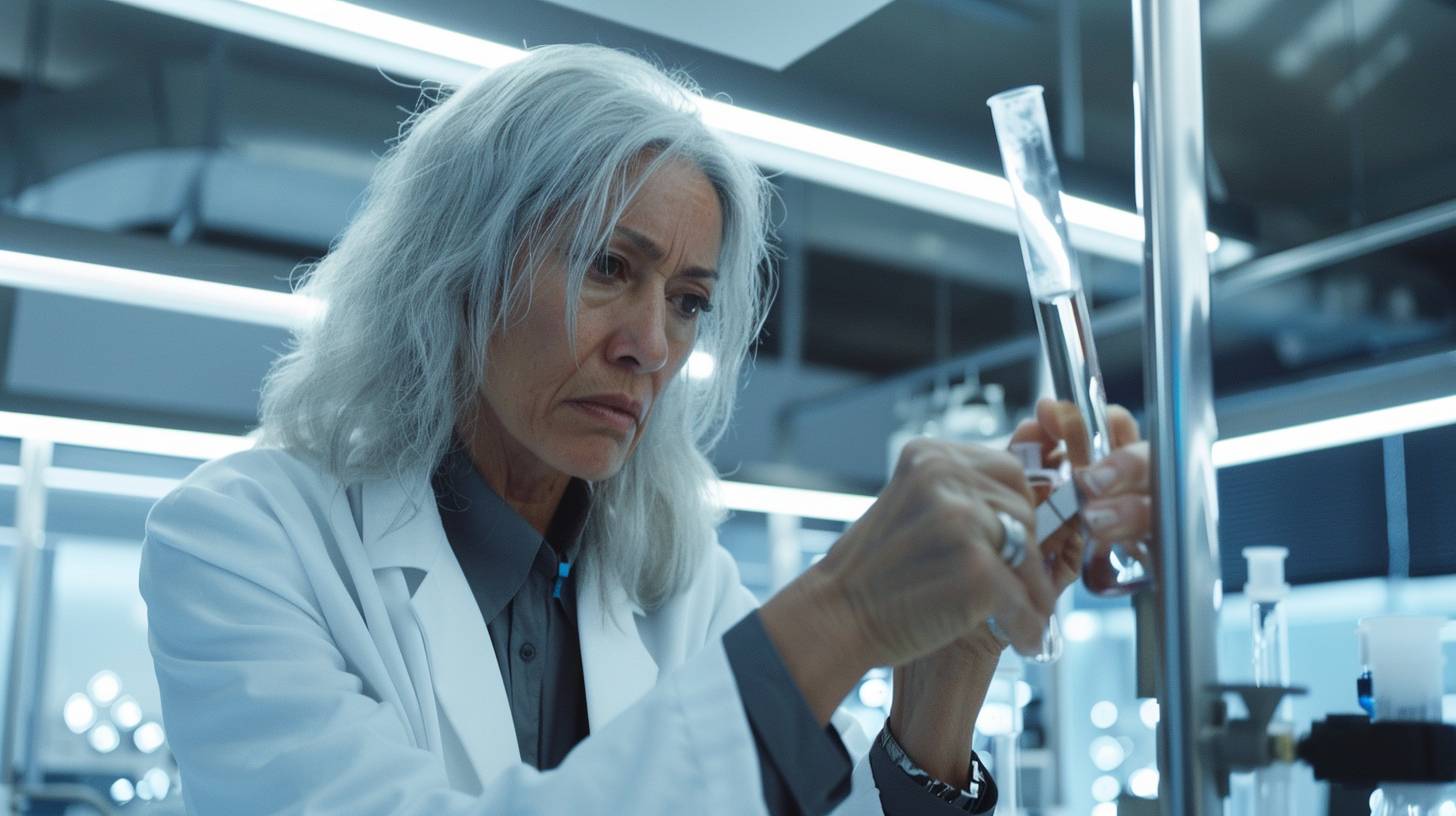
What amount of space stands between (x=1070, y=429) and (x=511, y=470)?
70cm

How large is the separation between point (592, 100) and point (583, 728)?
63 centimetres

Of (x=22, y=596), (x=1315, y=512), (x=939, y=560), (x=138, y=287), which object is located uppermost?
(x=1315, y=512)

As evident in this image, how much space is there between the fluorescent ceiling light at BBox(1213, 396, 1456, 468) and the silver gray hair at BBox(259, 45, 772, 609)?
1.10m

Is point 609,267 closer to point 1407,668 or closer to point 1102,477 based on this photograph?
point 1102,477

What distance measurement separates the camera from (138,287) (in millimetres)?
2271

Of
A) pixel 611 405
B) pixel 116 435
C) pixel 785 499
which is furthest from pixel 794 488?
pixel 611 405

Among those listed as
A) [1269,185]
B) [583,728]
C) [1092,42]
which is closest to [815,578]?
[583,728]

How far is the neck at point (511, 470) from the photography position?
4.32 feet

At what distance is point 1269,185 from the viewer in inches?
237

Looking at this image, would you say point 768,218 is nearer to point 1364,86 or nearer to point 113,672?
point 1364,86

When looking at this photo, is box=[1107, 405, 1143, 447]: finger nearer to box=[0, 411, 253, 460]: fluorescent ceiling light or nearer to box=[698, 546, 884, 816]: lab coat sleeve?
box=[698, 546, 884, 816]: lab coat sleeve

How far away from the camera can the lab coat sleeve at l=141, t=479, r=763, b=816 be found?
0.76 metres

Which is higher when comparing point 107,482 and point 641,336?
point 107,482

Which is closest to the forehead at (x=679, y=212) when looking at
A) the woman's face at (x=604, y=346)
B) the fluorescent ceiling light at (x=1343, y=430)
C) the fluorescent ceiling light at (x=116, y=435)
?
the woman's face at (x=604, y=346)
